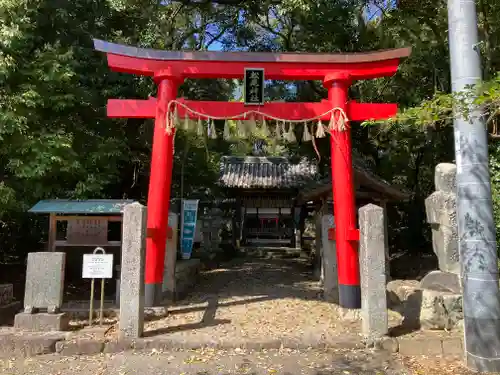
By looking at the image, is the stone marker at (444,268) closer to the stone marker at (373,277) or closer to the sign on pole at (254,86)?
the stone marker at (373,277)

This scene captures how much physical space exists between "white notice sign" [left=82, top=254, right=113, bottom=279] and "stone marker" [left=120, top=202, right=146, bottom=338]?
54 cm

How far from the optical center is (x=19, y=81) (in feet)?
23.0

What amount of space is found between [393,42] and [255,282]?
25.3 ft

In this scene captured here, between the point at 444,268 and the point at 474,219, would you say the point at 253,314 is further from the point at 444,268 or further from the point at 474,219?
the point at 474,219

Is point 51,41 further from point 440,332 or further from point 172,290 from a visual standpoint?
point 440,332

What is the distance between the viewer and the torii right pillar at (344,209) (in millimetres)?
6520

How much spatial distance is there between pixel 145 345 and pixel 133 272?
1.03 metres

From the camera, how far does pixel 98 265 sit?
19.8 ft

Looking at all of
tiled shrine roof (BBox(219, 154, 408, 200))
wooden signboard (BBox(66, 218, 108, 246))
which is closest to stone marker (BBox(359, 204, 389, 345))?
wooden signboard (BBox(66, 218, 108, 246))

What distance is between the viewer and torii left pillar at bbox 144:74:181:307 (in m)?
6.65

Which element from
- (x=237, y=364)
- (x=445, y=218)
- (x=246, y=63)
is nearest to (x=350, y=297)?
(x=445, y=218)

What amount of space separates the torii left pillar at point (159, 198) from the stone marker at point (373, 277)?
3.45m

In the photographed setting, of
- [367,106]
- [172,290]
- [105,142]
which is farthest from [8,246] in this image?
[367,106]

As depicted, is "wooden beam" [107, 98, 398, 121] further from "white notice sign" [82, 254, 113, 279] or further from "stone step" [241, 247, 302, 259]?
"stone step" [241, 247, 302, 259]
